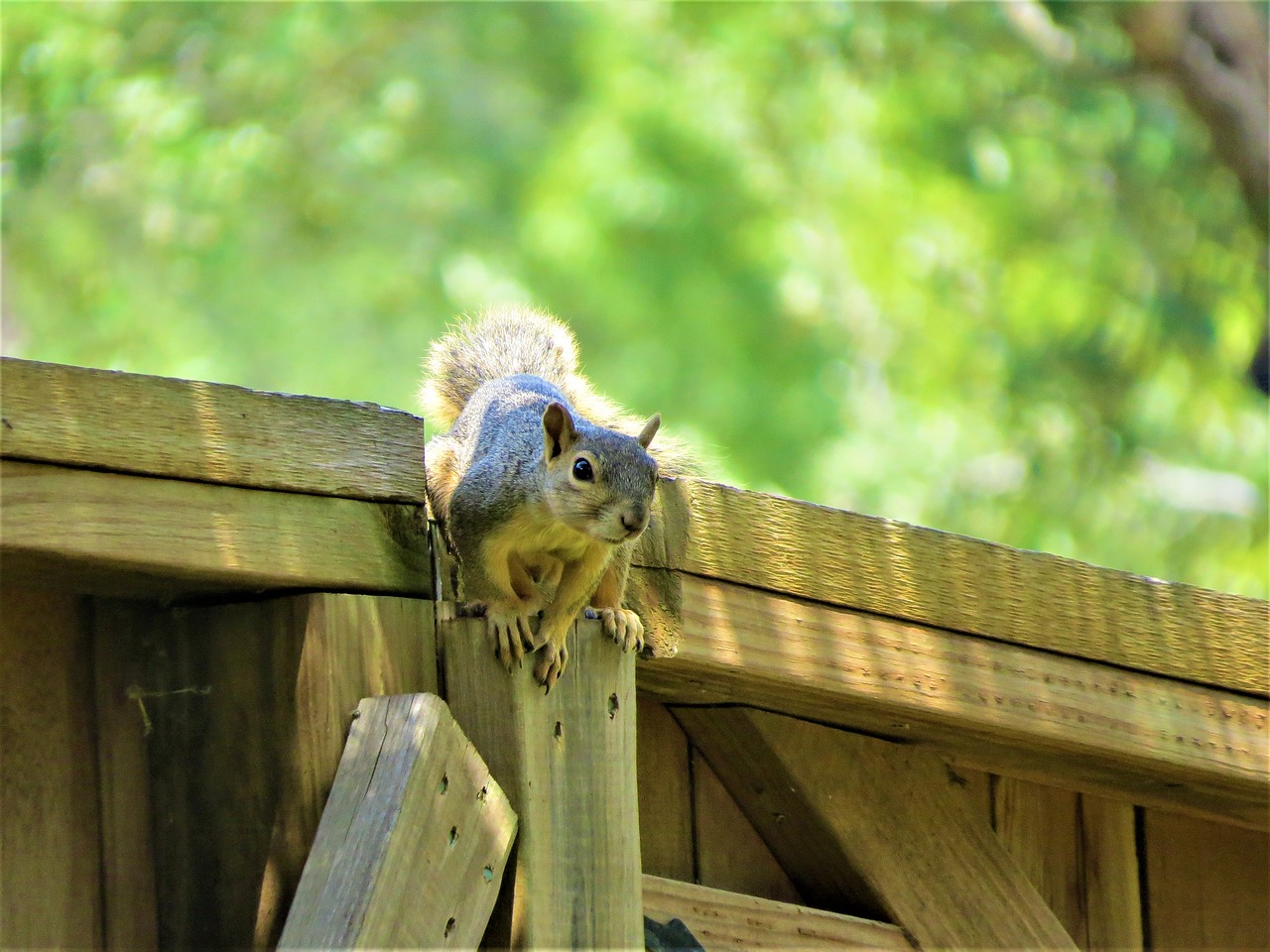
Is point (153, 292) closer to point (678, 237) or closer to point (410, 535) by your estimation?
point (678, 237)

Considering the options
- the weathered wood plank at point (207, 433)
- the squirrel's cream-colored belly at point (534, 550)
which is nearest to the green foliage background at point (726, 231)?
the squirrel's cream-colored belly at point (534, 550)

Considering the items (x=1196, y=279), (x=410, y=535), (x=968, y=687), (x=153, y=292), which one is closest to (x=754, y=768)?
(x=968, y=687)

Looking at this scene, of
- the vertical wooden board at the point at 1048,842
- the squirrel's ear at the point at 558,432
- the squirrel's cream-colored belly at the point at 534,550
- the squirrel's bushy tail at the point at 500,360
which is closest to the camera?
the squirrel's cream-colored belly at the point at 534,550

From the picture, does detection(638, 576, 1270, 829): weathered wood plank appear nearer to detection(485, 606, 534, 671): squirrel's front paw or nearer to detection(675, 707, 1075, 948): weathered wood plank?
detection(675, 707, 1075, 948): weathered wood plank

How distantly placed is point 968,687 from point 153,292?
8356mm

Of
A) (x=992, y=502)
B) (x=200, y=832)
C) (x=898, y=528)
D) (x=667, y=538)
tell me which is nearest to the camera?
(x=200, y=832)

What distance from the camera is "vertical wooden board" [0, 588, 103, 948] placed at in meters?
1.45

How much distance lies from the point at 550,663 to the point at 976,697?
651mm

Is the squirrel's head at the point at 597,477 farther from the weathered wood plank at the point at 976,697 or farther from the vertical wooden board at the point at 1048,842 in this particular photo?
the vertical wooden board at the point at 1048,842

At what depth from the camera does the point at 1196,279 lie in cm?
765

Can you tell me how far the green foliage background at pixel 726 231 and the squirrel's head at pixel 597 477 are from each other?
5.44m

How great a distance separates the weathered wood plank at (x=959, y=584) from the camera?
1.85 m

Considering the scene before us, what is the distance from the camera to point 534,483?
210cm

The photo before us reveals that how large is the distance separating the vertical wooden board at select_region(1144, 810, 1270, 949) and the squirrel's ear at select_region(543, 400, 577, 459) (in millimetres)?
1085
